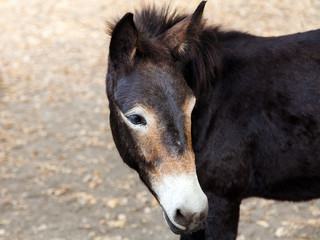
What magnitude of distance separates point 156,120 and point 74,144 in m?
3.98

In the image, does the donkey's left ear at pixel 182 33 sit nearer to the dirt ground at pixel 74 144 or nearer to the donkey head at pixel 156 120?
the donkey head at pixel 156 120

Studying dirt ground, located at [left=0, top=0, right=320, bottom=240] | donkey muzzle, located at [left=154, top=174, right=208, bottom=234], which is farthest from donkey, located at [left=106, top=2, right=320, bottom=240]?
dirt ground, located at [left=0, top=0, right=320, bottom=240]

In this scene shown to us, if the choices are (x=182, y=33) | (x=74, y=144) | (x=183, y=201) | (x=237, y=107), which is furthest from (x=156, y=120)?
(x=74, y=144)

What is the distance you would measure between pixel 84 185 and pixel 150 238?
127 centimetres

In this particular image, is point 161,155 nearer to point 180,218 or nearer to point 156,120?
point 156,120

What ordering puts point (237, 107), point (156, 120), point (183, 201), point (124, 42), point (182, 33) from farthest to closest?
point (237, 107) → point (182, 33) → point (124, 42) → point (156, 120) → point (183, 201)

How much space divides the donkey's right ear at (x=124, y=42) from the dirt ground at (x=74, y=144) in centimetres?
137

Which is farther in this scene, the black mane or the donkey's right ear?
the black mane

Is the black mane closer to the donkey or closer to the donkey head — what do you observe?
the donkey

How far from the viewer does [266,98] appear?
3168mm

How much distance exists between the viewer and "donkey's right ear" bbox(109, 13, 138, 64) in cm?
270

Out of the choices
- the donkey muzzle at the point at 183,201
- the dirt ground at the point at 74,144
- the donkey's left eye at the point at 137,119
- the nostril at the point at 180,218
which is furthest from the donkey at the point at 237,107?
the dirt ground at the point at 74,144

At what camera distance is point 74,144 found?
635cm

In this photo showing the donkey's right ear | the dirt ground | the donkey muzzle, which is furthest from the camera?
the dirt ground
